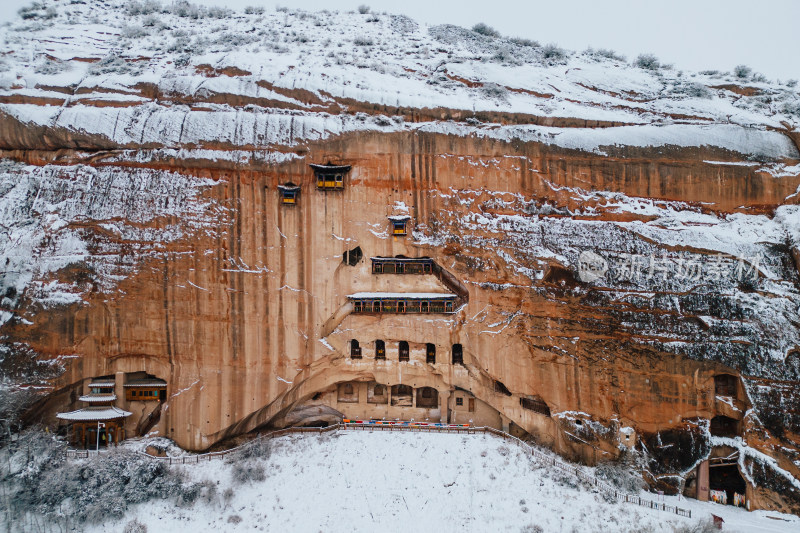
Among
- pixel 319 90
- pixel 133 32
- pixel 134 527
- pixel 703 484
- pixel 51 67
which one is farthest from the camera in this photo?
pixel 133 32

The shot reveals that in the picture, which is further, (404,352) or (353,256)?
(404,352)

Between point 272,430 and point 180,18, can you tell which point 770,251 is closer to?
point 272,430

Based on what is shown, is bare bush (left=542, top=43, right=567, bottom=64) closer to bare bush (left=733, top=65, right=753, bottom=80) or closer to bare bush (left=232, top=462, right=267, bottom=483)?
bare bush (left=733, top=65, right=753, bottom=80)

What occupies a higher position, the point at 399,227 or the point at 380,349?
the point at 399,227

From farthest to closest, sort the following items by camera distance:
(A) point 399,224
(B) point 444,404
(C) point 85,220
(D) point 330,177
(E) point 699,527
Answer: (B) point 444,404 < (D) point 330,177 < (A) point 399,224 < (C) point 85,220 < (E) point 699,527

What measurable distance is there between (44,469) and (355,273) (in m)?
15.6

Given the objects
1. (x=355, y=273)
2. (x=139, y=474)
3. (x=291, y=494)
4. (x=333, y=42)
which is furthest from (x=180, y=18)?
(x=291, y=494)

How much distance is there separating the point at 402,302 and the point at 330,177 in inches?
277

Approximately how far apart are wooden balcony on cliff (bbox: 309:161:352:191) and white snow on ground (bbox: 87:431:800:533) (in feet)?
39.8

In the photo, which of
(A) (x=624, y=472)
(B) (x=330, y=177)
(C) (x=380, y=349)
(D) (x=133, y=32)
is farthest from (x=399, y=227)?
(D) (x=133, y=32)

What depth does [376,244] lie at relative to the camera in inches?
1035

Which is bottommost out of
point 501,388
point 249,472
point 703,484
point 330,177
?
point 703,484

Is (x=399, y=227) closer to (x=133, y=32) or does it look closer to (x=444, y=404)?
(x=444, y=404)

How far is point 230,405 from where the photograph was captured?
→ 2528 cm
